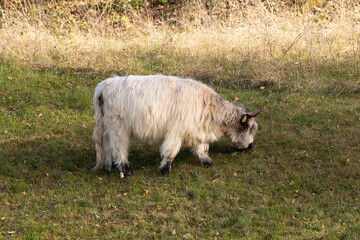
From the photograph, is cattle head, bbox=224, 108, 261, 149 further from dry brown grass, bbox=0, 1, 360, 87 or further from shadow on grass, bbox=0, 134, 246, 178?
dry brown grass, bbox=0, 1, 360, 87

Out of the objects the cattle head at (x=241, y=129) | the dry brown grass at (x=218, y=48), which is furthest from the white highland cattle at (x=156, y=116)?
the dry brown grass at (x=218, y=48)

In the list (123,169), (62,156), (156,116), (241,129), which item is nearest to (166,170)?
(123,169)

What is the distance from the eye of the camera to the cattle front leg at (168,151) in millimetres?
7039

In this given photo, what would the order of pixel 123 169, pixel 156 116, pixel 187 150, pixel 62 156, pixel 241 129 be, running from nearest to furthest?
pixel 156 116, pixel 123 169, pixel 241 129, pixel 62 156, pixel 187 150

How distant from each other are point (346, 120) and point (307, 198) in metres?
3.02

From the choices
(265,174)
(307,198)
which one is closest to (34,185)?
(265,174)

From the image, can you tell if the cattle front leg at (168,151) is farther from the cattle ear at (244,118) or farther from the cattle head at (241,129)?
the cattle ear at (244,118)

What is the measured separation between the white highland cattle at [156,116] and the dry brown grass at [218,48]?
3682 mm

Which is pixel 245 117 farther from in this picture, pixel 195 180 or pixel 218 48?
pixel 218 48

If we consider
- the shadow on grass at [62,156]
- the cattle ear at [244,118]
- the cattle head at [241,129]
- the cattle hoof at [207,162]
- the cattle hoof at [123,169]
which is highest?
the cattle ear at [244,118]

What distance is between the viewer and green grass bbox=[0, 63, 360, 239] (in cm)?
575

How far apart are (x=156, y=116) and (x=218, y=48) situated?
17.5ft

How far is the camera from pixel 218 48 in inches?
463

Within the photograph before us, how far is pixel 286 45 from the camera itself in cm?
1139
